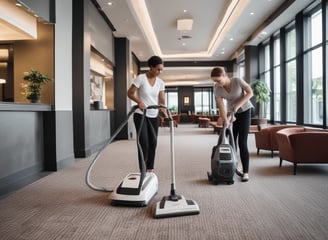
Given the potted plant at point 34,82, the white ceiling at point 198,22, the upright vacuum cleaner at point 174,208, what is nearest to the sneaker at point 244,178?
the upright vacuum cleaner at point 174,208

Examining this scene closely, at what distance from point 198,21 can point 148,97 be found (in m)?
7.49

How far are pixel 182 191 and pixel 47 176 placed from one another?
2.10m

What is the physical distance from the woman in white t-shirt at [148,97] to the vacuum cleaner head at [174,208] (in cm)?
90

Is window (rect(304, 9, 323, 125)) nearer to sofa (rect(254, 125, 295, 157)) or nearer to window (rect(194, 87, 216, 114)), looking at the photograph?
sofa (rect(254, 125, 295, 157))

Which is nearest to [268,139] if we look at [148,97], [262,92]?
[148,97]

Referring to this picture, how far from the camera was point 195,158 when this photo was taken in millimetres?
6191

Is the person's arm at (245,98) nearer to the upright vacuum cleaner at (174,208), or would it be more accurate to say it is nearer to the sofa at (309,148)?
the sofa at (309,148)

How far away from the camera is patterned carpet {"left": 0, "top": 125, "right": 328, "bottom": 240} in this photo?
2.37m

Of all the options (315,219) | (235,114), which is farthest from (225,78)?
(315,219)

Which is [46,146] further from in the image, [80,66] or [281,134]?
[281,134]

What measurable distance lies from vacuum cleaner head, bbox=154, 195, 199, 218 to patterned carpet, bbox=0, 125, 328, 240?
6 centimetres

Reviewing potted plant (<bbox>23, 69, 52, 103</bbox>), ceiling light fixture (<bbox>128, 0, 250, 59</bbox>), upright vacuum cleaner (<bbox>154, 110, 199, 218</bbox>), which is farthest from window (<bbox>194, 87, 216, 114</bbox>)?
upright vacuum cleaner (<bbox>154, 110, 199, 218</bbox>)

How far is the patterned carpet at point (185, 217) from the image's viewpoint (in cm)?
237

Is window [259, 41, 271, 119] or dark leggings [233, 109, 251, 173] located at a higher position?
window [259, 41, 271, 119]
